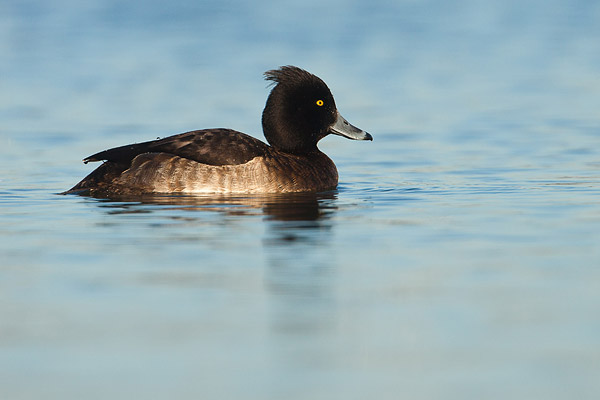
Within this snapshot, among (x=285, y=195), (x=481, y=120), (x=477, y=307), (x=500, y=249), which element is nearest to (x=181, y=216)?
(x=285, y=195)

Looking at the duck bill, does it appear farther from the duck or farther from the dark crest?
the duck

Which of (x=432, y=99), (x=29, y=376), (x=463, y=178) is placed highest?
(x=432, y=99)

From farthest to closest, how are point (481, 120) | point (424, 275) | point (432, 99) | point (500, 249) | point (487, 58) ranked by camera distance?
1. point (487, 58)
2. point (432, 99)
3. point (481, 120)
4. point (500, 249)
5. point (424, 275)

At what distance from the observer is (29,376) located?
4.57 meters

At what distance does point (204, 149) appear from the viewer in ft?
34.3

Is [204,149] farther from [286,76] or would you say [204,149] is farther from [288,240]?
[288,240]

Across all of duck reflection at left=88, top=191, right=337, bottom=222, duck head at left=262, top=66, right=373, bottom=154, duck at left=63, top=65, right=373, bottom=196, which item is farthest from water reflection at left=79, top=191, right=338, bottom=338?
duck head at left=262, top=66, right=373, bottom=154

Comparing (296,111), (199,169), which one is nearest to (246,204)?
(199,169)

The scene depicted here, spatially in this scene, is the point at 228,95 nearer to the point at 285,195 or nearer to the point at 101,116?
the point at 101,116

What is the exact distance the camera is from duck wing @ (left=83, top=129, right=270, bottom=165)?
34.3 feet

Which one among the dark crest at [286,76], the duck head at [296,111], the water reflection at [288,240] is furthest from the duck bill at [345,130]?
the water reflection at [288,240]

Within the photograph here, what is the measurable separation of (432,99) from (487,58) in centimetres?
650

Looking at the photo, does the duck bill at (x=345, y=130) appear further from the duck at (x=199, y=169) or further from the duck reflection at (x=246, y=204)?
the duck reflection at (x=246, y=204)

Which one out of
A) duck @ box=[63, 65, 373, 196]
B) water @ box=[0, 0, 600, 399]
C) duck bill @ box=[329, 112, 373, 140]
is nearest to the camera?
water @ box=[0, 0, 600, 399]
